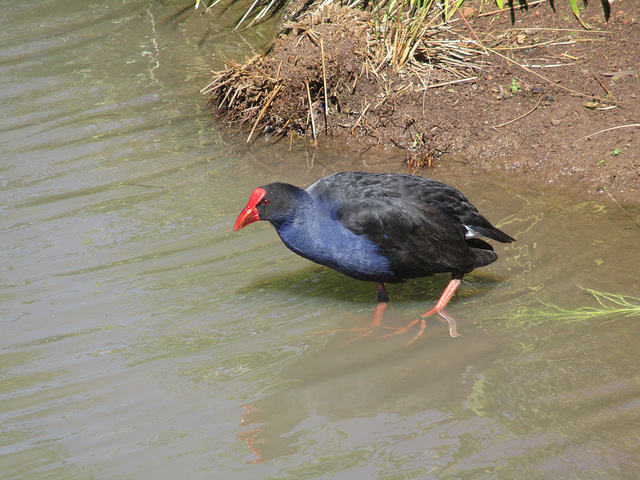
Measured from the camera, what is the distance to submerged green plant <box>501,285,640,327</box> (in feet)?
11.3

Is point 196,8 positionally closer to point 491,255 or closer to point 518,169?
point 518,169

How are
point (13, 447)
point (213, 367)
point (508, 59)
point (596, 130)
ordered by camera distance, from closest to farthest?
1. point (13, 447)
2. point (213, 367)
3. point (596, 130)
4. point (508, 59)

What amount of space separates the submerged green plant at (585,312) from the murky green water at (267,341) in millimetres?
11

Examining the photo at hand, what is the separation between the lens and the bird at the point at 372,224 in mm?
3473

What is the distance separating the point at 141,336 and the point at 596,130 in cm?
381

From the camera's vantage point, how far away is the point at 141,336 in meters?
3.58

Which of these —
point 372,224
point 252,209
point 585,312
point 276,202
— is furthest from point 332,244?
point 585,312

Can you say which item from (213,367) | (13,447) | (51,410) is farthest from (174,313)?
(13,447)

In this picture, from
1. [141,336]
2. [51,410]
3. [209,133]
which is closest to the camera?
[51,410]

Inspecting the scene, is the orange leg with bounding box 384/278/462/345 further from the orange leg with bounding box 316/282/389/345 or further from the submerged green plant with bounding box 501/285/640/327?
the submerged green plant with bounding box 501/285/640/327

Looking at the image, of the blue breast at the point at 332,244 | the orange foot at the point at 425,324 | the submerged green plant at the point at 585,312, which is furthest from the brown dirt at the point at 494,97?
the blue breast at the point at 332,244

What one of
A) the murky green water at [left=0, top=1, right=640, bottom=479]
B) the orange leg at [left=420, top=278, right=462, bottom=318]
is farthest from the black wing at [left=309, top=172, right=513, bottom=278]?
the murky green water at [left=0, top=1, right=640, bottom=479]

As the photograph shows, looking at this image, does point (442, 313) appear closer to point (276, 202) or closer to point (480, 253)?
point (480, 253)

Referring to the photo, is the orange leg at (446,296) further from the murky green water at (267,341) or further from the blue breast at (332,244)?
the blue breast at (332,244)
